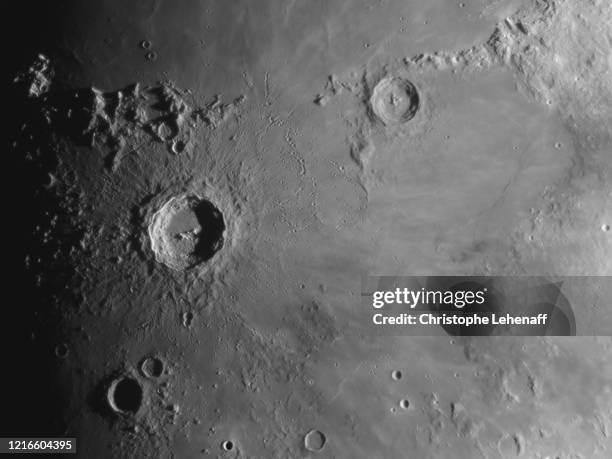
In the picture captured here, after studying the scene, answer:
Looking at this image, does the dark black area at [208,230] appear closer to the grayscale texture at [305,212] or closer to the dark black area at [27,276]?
the grayscale texture at [305,212]

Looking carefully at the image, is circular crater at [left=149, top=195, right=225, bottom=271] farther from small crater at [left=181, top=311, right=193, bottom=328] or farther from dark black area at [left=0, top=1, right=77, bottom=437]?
dark black area at [left=0, top=1, right=77, bottom=437]

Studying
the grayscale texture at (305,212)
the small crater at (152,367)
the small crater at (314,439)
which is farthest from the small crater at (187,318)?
the small crater at (314,439)

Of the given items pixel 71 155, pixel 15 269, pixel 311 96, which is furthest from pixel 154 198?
pixel 311 96

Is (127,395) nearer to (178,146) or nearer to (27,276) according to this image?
(27,276)

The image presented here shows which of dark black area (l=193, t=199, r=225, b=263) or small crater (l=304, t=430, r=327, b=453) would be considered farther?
dark black area (l=193, t=199, r=225, b=263)

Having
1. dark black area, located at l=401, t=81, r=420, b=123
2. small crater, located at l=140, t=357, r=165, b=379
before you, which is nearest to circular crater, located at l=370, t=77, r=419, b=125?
dark black area, located at l=401, t=81, r=420, b=123
